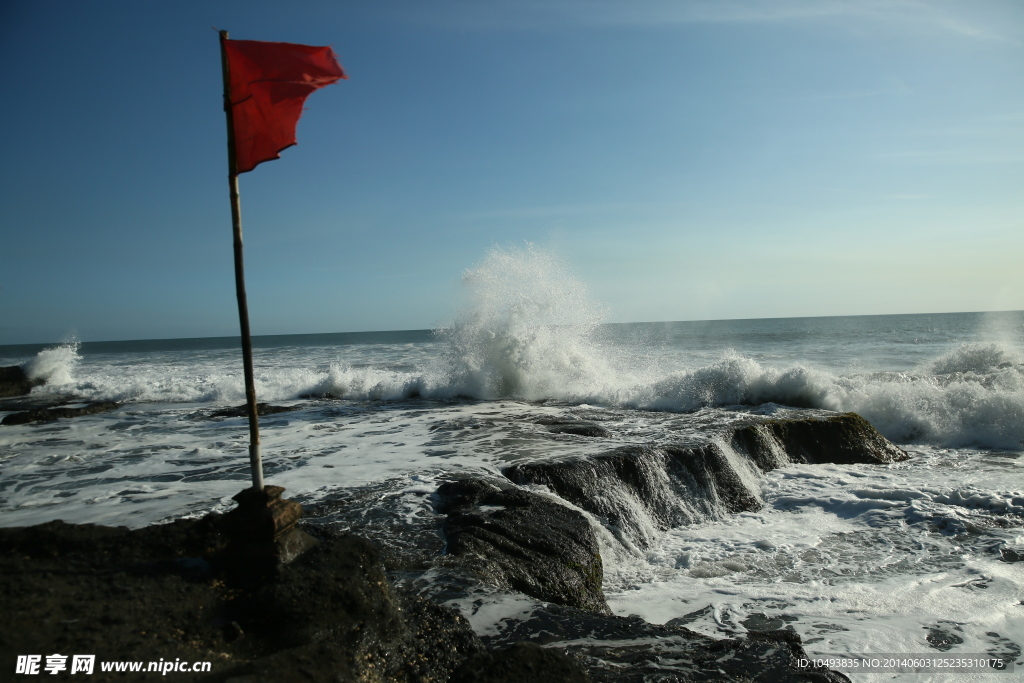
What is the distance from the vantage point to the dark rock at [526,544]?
14.4 feet

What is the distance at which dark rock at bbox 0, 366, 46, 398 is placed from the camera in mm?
20203

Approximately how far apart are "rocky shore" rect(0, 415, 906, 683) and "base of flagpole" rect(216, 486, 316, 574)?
0.06 metres

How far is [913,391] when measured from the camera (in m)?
11.7

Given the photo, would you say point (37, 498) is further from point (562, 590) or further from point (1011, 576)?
point (1011, 576)

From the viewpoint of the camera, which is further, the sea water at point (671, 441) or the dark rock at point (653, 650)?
the sea water at point (671, 441)

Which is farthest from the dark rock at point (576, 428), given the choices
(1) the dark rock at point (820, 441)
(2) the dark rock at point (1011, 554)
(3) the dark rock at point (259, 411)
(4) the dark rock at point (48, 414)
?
(4) the dark rock at point (48, 414)

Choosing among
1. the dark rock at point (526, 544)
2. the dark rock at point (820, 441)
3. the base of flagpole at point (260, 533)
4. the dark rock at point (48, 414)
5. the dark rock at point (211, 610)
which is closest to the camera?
the dark rock at point (211, 610)

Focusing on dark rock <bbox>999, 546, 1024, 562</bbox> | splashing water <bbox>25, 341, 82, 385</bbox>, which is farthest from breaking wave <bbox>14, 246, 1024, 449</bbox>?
dark rock <bbox>999, 546, 1024, 562</bbox>

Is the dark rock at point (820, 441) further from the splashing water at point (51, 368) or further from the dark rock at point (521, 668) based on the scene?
the splashing water at point (51, 368)

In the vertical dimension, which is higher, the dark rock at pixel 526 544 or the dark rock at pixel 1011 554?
the dark rock at pixel 526 544

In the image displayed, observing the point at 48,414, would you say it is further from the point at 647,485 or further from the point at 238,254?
the point at 647,485

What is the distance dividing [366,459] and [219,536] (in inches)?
161

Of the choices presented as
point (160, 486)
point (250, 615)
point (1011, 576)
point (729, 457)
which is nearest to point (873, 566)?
point (1011, 576)

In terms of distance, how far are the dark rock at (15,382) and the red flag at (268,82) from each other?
22997 millimetres
